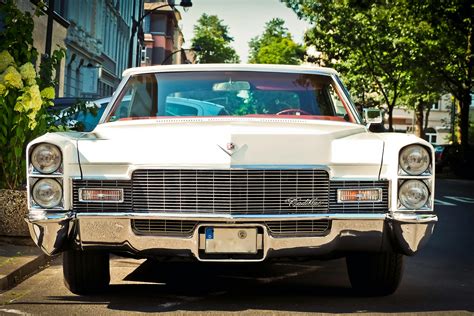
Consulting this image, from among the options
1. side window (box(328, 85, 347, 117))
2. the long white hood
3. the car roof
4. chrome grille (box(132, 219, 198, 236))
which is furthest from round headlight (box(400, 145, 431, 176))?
the car roof

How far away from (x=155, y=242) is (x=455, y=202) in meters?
Answer: 15.6

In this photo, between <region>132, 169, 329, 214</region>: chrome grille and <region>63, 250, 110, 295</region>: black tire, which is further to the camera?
<region>63, 250, 110, 295</region>: black tire

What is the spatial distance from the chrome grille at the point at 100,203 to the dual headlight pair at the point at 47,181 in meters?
0.10

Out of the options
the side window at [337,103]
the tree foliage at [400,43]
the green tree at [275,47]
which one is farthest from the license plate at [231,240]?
the green tree at [275,47]

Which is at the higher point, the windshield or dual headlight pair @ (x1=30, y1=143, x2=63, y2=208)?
the windshield

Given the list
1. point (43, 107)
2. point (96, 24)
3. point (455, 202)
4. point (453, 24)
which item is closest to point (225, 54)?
point (96, 24)

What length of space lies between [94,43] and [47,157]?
41.8 metres

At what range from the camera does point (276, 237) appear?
6.12 metres

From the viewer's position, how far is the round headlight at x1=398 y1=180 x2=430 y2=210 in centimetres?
624

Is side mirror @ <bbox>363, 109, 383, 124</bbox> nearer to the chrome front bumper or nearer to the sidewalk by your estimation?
the chrome front bumper

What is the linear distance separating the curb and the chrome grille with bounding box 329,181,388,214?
8.11ft

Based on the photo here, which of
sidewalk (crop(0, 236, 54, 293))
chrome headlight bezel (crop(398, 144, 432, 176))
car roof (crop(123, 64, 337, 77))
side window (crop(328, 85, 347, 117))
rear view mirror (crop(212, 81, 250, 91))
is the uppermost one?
car roof (crop(123, 64, 337, 77))

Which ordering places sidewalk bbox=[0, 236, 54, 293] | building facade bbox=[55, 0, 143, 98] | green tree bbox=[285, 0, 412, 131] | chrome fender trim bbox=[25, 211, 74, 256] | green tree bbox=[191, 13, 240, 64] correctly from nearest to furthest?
chrome fender trim bbox=[25, 211, 74, 256] → sidewalk bbox=[0, 236, 54, 293] → building facade bbox=[55, 0, 143, 98] → green tree bbox=[285, 0, 412, 131] → green tree bbox=[191, 13, 240, 64]

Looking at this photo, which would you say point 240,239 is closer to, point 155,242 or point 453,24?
point 155,242
